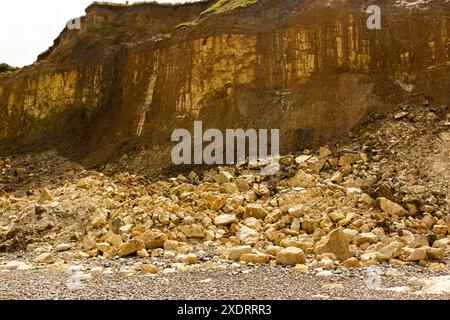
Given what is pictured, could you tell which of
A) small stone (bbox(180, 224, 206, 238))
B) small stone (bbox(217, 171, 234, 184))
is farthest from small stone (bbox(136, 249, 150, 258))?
small stone (bbox(217, 171, 234, 184))

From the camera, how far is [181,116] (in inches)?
749

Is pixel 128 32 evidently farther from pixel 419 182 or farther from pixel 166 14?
pixel 419 182

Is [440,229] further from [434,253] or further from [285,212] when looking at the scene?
[285,212]

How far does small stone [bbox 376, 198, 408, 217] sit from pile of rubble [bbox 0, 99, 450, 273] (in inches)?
1.4

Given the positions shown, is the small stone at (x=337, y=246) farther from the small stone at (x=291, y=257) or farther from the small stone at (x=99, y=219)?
the small stone at (x=99, y=219)

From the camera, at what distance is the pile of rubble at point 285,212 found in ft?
34.0

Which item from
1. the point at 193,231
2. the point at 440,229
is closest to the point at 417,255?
the point at 440,229

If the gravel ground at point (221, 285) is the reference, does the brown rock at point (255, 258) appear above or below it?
above

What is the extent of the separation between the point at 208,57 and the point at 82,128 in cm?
730

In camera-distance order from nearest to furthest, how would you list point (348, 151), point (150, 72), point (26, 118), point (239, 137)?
1. point (348, 151)
2. point (239, 137)
3. point (150, 72)
4. point (26, 118)

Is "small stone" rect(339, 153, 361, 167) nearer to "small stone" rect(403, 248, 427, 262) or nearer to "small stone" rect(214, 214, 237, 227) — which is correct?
"small stone" rect(214, 214, 237, 227)

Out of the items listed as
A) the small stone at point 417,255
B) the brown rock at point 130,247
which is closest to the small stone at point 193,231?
the brown rock at point 130,247

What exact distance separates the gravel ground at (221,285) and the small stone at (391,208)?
2.98 metres

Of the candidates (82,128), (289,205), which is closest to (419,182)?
(289,205)
